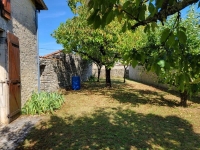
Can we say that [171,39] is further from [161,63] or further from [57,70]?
[57,70]

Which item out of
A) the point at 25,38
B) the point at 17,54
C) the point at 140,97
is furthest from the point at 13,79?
the point at 140,97

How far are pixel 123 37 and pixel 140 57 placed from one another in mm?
8558

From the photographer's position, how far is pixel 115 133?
4879 millimetres

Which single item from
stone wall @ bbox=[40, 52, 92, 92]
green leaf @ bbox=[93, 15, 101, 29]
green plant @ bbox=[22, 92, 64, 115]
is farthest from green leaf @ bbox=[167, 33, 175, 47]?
stone wall @ bbox=[40, 52, 92, 92]

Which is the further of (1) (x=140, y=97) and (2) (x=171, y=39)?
(1) (x=140, y=97)

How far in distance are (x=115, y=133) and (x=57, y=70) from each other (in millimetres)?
7573

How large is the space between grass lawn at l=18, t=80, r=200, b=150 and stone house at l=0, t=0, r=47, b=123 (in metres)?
1.28

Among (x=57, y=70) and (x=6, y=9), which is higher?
(x=6, y=9)

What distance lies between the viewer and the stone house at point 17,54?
18.3 ft

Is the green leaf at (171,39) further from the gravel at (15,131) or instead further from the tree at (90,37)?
the tree at (90,37)

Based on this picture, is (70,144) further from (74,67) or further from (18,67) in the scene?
(74,67)

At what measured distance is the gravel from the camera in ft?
14.0

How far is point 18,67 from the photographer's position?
6430mm

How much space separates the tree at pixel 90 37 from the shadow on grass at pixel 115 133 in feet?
15.5
